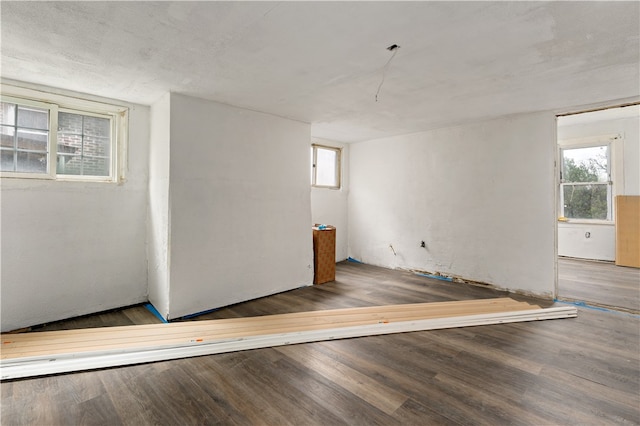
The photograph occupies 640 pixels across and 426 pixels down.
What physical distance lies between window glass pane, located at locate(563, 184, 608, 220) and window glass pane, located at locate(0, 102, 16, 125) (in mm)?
9256

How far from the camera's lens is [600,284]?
4547mm

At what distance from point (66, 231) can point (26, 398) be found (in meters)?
1.88

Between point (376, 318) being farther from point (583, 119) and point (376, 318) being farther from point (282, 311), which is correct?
point (583, 119)

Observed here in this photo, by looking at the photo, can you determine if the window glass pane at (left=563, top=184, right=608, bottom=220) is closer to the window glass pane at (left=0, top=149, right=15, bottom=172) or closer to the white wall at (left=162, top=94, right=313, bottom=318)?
the white wall at (left=162, top=94, right=313, bottom=318)

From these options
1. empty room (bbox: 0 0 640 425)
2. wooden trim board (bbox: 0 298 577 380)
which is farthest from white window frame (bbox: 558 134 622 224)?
wooden trim board (bbox: 0 298 577 380)

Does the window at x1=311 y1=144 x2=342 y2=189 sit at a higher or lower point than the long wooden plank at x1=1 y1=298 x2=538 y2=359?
higher

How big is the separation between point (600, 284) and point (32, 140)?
7685mm

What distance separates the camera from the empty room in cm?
197

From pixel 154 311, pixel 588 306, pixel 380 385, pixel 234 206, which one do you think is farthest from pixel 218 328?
pixel 588 306

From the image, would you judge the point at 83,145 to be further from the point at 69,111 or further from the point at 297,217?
the point at 297,217

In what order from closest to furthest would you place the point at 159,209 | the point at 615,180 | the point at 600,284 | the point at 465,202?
the point at 159,209 < the point at 600,284 < the point at 465,202 < the point at 615,180

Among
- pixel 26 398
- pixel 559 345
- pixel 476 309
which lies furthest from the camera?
pixel 476 309

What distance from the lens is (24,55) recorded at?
2.48 metres

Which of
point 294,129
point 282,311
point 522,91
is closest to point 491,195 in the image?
point 522,91
